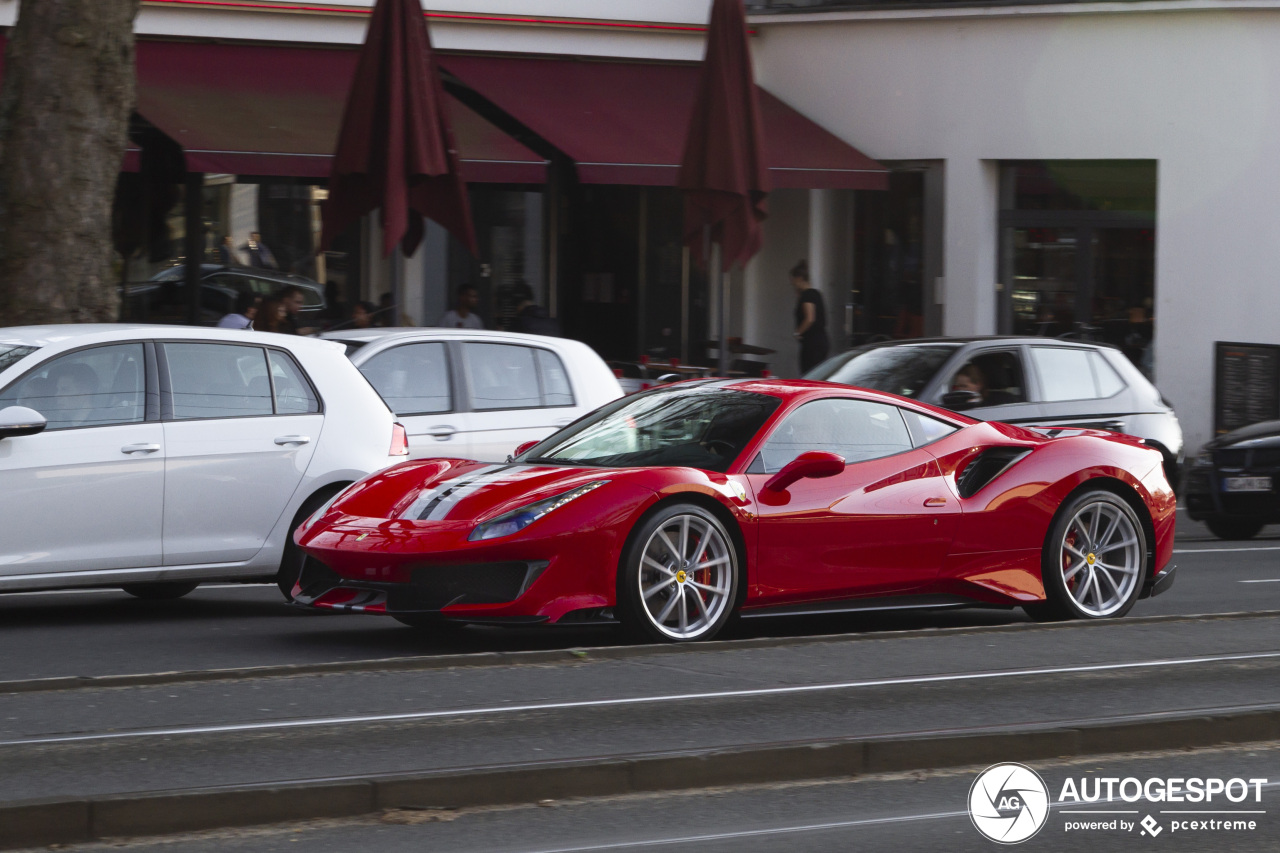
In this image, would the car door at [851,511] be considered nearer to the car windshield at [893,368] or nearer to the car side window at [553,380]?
the car side window at [553,380]

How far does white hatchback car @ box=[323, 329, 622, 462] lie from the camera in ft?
38.7

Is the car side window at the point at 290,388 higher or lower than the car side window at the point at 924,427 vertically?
higher

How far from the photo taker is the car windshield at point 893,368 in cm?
1387

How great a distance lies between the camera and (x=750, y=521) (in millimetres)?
8383

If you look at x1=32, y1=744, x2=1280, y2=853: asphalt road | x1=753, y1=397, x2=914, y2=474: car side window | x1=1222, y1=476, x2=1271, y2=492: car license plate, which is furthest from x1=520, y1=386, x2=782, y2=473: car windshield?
x1=1222, y1=476, x2=1271, y2=492: car license plate

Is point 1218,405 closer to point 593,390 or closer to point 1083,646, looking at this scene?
point 593,390

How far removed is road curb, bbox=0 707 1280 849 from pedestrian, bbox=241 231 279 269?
49.9 feet

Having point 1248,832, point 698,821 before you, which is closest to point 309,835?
point 698,821

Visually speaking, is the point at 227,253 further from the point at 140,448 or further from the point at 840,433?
the point at 840,433

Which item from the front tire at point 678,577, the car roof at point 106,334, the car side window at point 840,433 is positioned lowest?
the front tire at point 678,577

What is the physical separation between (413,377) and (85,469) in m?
3.35

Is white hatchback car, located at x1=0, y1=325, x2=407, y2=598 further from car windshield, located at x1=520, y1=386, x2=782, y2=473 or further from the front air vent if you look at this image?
the front air vent

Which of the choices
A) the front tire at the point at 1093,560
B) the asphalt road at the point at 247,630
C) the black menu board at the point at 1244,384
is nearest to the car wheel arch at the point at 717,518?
the asphalt road at the point at 247,630

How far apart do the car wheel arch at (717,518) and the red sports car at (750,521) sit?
10mm
